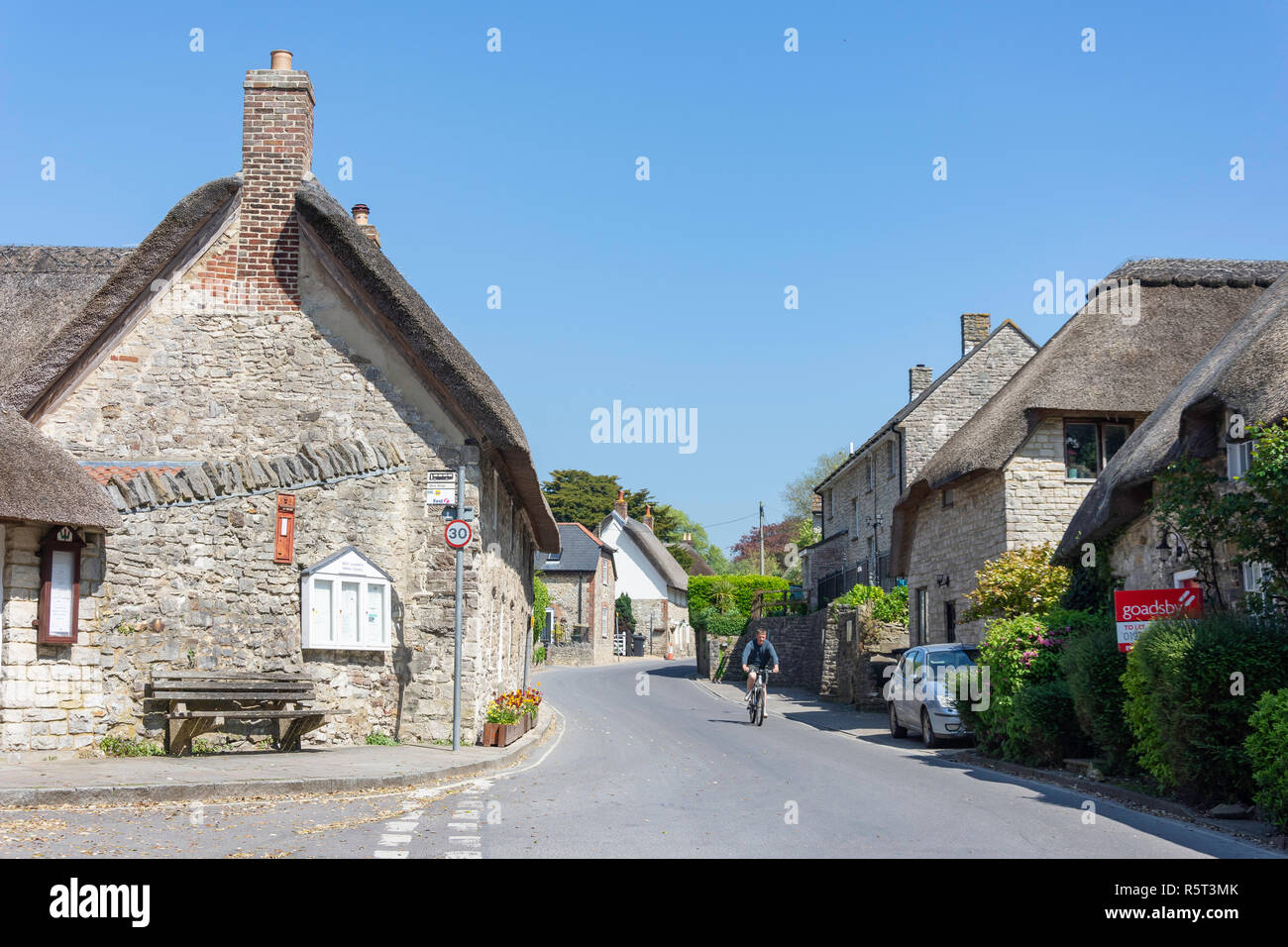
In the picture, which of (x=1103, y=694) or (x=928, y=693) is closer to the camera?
(x=1103, y=694)

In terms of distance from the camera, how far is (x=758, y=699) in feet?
70.4

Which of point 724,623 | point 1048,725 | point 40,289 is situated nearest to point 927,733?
point 1048,725

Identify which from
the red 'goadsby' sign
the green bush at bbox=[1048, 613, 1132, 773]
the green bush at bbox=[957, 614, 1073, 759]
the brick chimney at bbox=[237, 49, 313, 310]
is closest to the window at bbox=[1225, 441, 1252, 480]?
the red 'goadsby' sign

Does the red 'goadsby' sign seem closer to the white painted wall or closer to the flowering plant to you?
the flowering plant

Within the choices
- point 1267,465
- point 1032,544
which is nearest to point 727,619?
point 1032,544

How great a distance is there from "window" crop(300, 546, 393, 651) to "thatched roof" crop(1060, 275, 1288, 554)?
9.58 meters

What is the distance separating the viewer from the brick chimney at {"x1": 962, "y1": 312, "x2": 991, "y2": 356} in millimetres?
36531

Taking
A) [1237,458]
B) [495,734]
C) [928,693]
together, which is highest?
[1237,458]

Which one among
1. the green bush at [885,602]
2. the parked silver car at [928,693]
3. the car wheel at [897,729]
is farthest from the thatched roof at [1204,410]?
the green bush at [885,602]

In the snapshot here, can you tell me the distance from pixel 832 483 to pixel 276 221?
1156 inches

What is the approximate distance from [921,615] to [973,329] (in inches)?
491

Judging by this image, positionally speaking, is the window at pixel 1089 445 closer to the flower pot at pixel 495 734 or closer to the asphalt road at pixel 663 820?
the asphalt road at pixel 663 820

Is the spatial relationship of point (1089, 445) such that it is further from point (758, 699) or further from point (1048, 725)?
point (1048, 725)

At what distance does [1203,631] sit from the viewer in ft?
33.9
